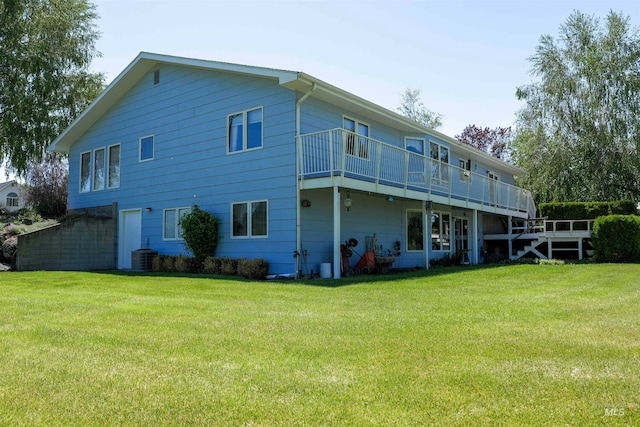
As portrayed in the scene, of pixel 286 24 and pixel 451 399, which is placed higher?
pixel 286 24

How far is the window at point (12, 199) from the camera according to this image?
43.1 meters

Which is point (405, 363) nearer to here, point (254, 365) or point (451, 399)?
point (451, 399)

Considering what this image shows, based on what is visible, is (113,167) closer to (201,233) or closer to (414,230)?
(201,233)

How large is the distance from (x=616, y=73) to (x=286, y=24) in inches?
718

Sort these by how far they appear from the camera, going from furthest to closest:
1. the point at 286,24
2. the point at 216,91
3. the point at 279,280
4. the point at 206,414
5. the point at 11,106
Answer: the point at 11,106
the point at 216,91
the point at 286,24
the point at 279,280
the point at 206,414

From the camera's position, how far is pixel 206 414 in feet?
9.53

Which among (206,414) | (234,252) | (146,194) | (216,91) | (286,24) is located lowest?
(206,414)

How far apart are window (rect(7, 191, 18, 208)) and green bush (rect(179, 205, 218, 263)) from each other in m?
37.2

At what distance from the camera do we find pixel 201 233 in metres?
13.4

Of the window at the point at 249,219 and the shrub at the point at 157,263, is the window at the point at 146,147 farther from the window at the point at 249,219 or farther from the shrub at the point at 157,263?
the window at the point at 249,219

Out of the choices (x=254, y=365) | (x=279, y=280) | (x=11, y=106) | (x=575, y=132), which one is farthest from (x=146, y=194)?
(x=575, y=132)

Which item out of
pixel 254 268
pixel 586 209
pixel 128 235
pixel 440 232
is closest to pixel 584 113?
pixel 586 209

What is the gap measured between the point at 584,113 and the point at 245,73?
1852 centimetres

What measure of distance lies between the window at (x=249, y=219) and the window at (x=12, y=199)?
1505 inches
